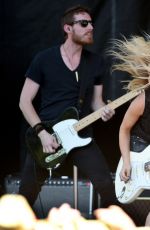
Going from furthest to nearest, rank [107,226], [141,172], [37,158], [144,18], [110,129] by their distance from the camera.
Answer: [110,129] → [144,18] → [37,158] → [141,172] → [107,226]

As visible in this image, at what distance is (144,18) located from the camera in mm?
4238

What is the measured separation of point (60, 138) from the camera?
346 centimetres

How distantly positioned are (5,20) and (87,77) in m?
1.29

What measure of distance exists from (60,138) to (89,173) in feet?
1.14

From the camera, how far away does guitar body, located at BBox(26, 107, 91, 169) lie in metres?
3.44

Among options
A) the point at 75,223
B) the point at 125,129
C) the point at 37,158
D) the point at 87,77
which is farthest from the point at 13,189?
the point at 75,223

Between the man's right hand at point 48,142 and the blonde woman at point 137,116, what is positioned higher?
the blonde woman at point 137,116

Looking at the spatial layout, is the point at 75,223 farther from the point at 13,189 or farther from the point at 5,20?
the point at 5,20

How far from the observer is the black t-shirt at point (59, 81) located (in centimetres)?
353

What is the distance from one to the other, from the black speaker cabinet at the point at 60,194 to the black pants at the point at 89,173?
0.71 metres

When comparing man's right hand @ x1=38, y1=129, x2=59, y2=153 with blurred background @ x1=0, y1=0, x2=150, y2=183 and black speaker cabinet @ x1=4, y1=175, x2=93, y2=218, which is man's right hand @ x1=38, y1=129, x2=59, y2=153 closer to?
black speaker cabinet @ x1=4, y1=175, x2=93, y2=218

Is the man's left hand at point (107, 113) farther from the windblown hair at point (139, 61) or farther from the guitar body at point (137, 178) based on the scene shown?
the guitar body at point (137, 178)

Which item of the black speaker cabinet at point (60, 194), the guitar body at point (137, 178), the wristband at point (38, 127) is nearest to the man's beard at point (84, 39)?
the wristband at point (38, 127)

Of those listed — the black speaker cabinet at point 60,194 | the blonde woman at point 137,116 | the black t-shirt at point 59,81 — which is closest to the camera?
the blonde woman at point 137,116
